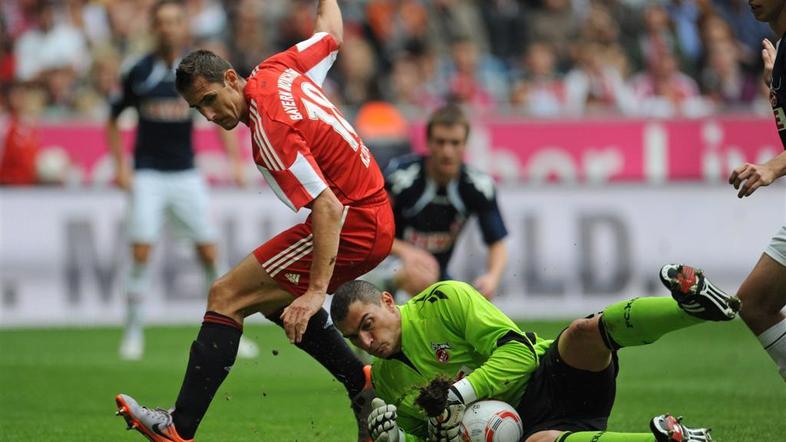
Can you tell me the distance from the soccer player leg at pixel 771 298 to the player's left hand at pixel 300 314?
7.48 feet

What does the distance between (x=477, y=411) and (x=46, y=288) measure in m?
9.39

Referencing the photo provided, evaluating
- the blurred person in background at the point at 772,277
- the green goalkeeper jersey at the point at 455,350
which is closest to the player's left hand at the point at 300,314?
the green goalkeeper jersey at the point at 455,350

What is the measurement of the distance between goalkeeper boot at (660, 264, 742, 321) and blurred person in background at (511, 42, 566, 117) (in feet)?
41.1

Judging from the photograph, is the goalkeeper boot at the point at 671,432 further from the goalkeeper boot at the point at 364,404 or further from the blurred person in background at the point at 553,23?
the blurred person in background at the point at 553,23

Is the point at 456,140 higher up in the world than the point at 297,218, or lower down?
higher up

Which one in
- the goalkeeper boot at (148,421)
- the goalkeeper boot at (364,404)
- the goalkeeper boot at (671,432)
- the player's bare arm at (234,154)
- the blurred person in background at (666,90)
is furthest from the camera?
the blurred person in background at (666,90)

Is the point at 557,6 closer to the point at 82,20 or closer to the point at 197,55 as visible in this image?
the point at 82,20

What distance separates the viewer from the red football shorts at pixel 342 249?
705 cm

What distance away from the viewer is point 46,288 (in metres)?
14.9

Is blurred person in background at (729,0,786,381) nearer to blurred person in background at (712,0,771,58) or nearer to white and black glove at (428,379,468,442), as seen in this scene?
white and black glove at (428,379,468,442)

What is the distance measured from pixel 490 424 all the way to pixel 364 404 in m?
1.22

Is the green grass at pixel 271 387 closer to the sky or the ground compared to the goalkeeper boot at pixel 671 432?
closer to the ground

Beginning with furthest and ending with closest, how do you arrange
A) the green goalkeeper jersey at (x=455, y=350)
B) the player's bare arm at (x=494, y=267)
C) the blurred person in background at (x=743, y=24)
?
the blurred person in background at (x=743, y=24) < the player's bare arm at (x=494, y=267) < the green goalkeeper jersey at (x=455, y=350)

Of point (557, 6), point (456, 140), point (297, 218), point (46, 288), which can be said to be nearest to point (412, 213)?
point (456, 140)
